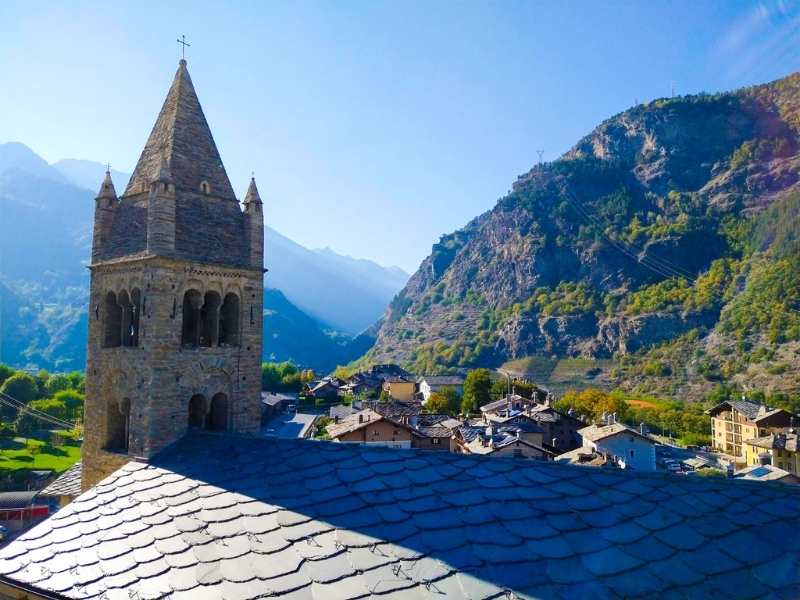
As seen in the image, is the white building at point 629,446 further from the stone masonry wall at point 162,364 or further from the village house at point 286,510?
the village house at point 286,510

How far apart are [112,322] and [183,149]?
5989 millimetres

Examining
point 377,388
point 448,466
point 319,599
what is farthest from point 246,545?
point 377,388

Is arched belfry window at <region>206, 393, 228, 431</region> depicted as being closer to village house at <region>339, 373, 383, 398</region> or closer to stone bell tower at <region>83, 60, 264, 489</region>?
stone bell tower at <region>83, 60, 264, 489</region>

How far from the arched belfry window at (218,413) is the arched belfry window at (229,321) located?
1710 mm

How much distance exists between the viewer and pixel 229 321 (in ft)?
58.3

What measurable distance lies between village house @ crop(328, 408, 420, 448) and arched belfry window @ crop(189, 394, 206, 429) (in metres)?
38.1

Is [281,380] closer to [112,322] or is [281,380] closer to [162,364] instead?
[112,322]

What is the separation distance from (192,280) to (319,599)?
10827 mm

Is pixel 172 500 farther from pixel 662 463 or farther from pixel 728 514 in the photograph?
pixel 662 463

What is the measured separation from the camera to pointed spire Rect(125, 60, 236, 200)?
16984 mm

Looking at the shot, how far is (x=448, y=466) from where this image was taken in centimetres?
1131

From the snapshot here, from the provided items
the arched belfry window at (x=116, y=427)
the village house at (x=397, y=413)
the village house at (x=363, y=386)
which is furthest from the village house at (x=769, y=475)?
the village house at (x=363, y=386)

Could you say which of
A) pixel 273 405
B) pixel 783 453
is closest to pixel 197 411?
pixel 783 453

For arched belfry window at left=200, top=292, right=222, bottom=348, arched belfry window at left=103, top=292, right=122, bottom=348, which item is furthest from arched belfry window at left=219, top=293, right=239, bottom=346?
arched belfry window at left=103, top=292, right=122, bottom=348
